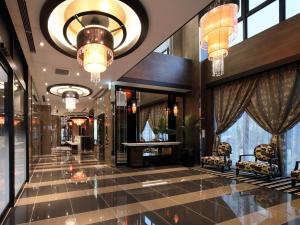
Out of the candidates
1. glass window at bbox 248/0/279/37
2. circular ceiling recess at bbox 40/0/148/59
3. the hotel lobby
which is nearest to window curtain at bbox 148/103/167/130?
the hotel lobby

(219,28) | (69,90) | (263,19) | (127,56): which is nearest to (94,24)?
(127,56)

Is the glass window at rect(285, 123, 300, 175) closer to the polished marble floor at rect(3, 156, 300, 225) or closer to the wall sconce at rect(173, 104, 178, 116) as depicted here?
the polished marble floor at rect(3, 156, 300, 225)

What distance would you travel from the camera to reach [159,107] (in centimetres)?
1027

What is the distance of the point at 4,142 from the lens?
367 centimetres

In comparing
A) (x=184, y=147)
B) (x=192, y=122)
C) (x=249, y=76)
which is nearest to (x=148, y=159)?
(x=184, y=147)

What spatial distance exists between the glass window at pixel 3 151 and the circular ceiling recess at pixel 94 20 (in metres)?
1.25

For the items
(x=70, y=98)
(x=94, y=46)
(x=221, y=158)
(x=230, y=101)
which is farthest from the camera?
(x=70, y=98)

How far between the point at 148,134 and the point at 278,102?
5277 mm

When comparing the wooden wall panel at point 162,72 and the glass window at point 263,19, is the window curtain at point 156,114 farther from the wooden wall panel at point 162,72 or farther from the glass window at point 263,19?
the glass window at point 263,19

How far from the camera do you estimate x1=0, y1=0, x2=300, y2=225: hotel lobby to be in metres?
3.70

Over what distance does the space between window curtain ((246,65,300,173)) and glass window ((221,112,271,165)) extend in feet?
1.25

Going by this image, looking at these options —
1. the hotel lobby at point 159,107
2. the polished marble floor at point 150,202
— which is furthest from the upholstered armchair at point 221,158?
the polished marble floor at point 150,202

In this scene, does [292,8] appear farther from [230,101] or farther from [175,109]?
[175,109]

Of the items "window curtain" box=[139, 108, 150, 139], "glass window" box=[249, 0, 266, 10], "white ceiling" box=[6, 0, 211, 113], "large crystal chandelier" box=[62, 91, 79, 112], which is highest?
"glass window" box=[249, 0, 266, 10]
